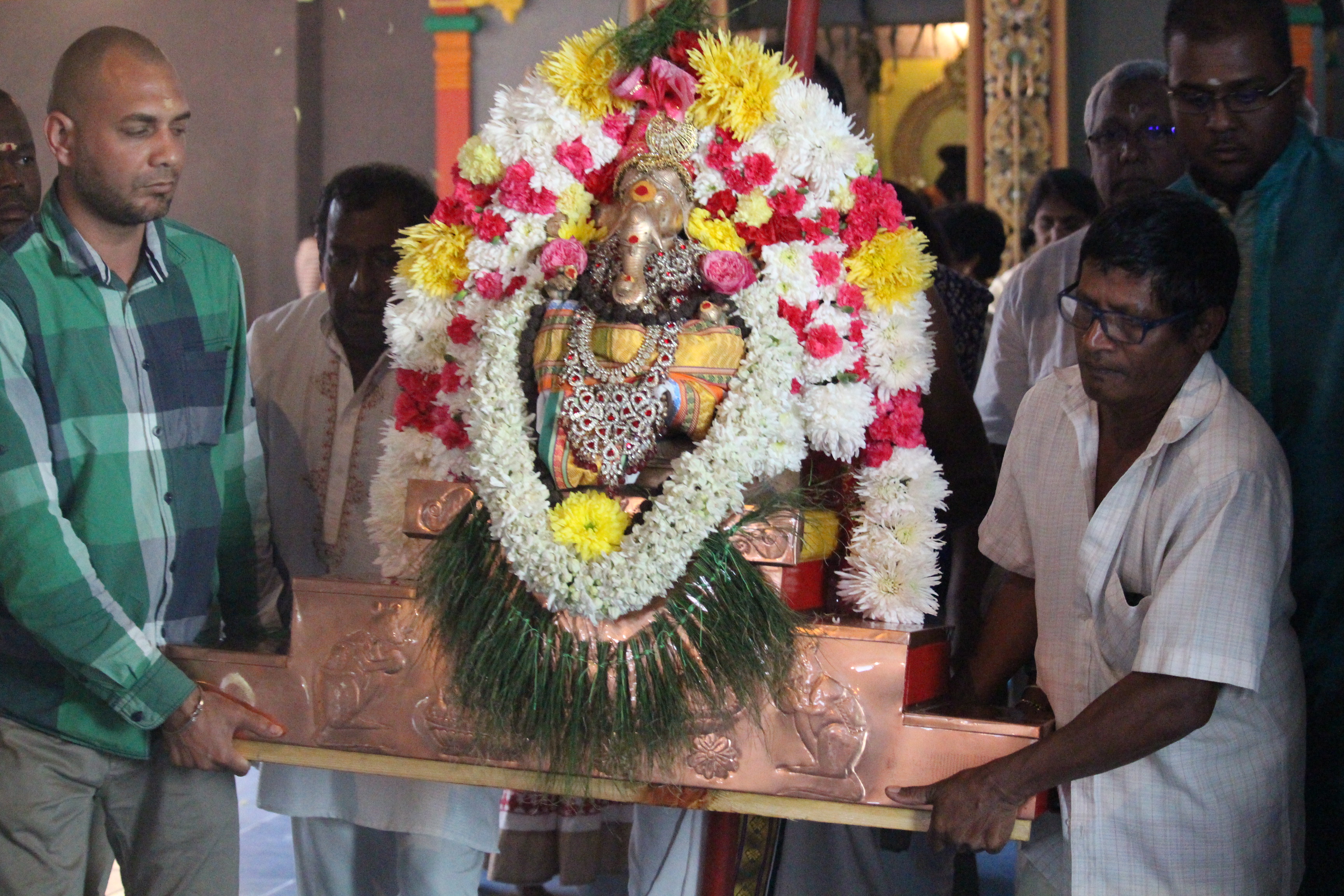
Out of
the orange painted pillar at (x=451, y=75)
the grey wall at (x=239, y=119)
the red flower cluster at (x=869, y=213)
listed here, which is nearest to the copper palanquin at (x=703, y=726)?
the red flower cluster at (x=869, y=213)

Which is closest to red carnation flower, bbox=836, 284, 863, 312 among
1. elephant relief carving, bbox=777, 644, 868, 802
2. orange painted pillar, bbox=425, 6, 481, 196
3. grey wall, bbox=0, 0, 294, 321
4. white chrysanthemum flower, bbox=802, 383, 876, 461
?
white chrysanthemum flower, bbox=802, 383, 876, 461

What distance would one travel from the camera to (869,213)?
2.57 m

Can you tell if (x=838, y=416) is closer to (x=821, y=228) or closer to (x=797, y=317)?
(x=797, y=317)

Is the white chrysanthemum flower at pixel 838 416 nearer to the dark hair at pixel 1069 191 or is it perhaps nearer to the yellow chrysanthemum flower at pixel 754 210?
the yellow chrysanthemum flower at pixel 754 210

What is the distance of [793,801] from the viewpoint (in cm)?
229

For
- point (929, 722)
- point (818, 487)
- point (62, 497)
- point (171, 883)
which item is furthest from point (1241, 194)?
point (171, 883)

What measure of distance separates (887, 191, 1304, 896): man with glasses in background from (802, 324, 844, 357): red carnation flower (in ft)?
1.38

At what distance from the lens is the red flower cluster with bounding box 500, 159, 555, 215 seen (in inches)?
103

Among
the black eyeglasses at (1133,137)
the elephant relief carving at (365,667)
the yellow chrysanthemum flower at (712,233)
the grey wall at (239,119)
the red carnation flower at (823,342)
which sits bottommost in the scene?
the elephant relief carving at (365,667)

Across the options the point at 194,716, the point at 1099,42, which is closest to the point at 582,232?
the point at 194,716

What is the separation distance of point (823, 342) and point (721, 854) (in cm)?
105

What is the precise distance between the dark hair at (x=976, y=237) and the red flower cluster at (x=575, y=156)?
365 cm

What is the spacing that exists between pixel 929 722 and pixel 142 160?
1836 mm

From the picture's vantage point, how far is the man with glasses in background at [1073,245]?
354 centimetres
